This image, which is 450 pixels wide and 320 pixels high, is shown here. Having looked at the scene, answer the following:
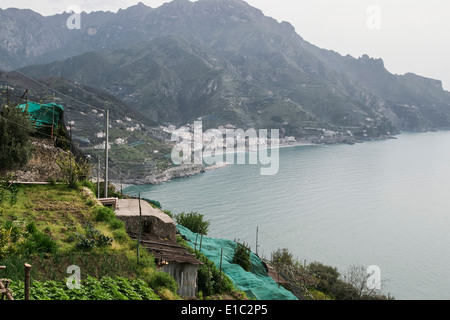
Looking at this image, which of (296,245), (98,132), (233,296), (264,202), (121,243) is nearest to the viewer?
(121,243)

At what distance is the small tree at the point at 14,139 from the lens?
13.3 m

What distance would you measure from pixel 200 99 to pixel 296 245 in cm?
16149

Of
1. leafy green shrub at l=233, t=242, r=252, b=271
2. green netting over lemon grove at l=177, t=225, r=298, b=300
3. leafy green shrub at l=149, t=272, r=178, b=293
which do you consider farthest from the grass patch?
leafy green shrub at l=233, t=242, r=252, b=271

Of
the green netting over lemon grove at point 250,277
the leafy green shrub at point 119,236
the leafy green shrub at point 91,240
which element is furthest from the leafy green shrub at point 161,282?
the green netting over lemon grove at point 250,277

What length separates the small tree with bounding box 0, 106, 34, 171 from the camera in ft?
43.7

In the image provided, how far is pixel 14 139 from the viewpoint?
44.5 ft

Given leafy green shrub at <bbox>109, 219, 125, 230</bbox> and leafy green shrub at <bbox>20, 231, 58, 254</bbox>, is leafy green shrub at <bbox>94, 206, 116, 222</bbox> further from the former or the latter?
leafy green shrub at <bbox>20, 231, 58, 254</bbox>

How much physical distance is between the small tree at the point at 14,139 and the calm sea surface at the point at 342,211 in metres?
30.2

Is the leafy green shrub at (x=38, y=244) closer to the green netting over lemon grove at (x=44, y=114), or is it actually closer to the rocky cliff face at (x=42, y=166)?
the rocky cliff face at (x=42, y=166)

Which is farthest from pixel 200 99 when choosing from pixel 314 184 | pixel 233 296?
pixel 233 296

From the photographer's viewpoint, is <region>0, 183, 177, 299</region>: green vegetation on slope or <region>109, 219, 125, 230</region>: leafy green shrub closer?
<region>0, 183, 177, 299</region>: green vegetation on slope

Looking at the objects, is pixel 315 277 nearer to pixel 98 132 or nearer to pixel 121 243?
pixel 121 243

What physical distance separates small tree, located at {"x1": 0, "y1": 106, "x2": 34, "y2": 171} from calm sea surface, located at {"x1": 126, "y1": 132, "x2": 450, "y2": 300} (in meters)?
30.2
